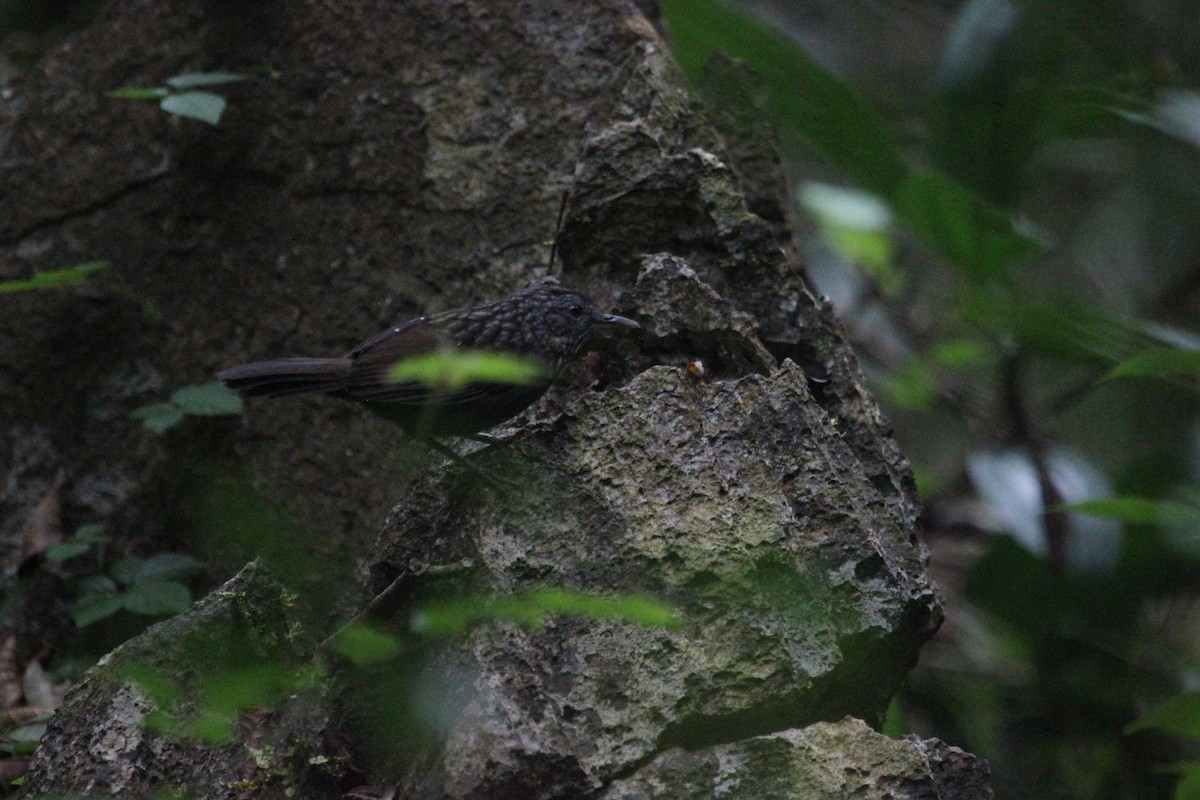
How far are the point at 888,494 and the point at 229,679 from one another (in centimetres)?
168

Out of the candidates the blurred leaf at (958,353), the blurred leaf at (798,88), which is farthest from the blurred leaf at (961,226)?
A: the blurred leaf at (958,353)

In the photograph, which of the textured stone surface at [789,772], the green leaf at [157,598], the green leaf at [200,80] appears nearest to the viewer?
the textured stone surface at [789,772]

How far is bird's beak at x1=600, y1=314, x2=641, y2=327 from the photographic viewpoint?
113 inches

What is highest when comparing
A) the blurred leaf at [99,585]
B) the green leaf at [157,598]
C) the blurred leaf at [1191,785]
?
the blurred leaf at [1191,785]

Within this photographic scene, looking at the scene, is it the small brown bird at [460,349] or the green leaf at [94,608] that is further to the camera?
the green leaf at [94,608]

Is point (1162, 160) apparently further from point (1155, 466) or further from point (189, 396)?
point (189, 396)

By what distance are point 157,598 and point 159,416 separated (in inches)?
20.1

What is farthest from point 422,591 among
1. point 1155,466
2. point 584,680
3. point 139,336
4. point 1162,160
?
point 1162,160

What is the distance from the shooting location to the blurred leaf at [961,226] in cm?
443

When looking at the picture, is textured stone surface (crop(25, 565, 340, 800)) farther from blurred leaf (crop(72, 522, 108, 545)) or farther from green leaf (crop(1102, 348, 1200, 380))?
green leaf (crop(1102, 348, 1200, 380))

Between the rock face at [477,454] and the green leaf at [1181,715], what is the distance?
1030 mm

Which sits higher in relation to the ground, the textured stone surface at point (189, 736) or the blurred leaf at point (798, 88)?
the blurred leaf at point (798, 88)

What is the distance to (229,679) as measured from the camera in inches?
69.4

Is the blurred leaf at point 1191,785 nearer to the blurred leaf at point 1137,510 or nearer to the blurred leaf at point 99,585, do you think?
the blurred leaf at point 1137,510
